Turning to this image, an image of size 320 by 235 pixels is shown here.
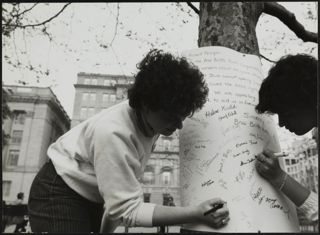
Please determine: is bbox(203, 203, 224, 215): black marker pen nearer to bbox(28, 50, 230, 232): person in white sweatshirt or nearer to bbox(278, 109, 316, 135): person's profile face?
bbox(28, 50, 230, 232): person in white sweatshirt

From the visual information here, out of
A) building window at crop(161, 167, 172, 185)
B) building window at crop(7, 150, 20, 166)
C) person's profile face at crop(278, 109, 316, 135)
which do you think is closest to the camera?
person's profile face at crop(278, 109, 316, 135)

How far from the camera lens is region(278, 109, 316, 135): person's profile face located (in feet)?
4.64

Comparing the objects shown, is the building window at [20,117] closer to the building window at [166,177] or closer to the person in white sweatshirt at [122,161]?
the building window at [166,177]

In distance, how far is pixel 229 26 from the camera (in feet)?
6.03

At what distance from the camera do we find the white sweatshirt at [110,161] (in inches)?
46.9

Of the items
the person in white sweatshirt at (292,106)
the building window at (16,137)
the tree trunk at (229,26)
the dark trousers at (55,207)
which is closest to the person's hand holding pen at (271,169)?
the person in white sweatshirt at (292,106)

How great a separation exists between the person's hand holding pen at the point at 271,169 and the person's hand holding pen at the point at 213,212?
0.25 meters

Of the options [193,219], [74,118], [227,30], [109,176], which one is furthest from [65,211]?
[74,118]

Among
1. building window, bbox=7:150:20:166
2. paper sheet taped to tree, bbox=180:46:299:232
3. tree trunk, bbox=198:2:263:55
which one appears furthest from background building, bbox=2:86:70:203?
paper sheet taped to tree, bbox=180:46:299:232

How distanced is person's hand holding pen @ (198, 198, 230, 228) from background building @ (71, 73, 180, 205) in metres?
33.1

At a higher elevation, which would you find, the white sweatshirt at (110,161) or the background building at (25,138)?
the background building at (25,138)

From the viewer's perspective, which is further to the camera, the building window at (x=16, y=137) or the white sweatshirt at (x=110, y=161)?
the building window at (x=16, y=137)

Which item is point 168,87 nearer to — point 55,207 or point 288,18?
point 55,207

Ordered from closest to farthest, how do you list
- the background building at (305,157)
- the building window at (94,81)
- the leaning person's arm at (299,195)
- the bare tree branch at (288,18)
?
the leaning person's arm at (299,195)
the background building at (305,157)
the bare tree branch at (288,18)
the building window at (94,81)
